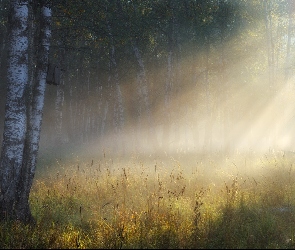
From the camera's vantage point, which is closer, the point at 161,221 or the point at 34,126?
the point at 161,221

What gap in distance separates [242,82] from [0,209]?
30.5 metres

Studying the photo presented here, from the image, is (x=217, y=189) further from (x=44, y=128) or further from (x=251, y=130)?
(x=251, y=130)

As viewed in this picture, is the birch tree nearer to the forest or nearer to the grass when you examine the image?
the forest

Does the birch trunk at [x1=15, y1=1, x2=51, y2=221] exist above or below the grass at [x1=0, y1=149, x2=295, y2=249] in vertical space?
above

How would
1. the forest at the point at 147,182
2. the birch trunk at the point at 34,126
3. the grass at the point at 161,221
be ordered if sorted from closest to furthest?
the grass at the point at 161,221
the forest at the point at 147,182
the birch trunk at the point at 34,126

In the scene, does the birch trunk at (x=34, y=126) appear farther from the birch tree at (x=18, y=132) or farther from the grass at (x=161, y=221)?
the grass at (x=161, y=221)

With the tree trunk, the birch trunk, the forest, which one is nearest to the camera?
the forest

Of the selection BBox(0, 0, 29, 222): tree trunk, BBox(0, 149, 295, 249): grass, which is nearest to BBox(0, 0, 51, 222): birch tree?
BBox(0, 0, 29, 222): tree trunk

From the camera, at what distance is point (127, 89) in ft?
112

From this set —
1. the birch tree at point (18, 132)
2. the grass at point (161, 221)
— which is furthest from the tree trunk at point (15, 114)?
the grass at point (161, 221)

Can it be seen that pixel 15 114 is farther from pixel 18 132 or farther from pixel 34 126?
pixel 34 126

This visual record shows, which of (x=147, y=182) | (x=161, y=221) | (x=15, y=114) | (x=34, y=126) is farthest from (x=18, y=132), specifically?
(x=147, y=182)

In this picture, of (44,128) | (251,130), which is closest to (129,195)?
(44,128)

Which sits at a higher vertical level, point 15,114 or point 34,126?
point 15,114
